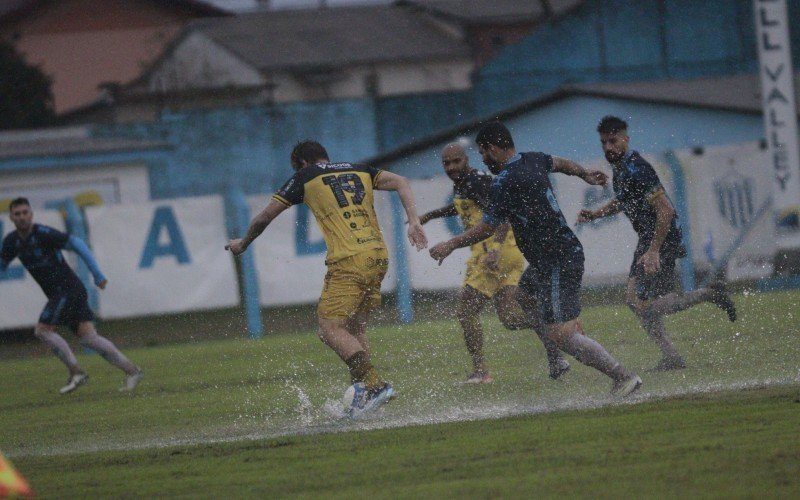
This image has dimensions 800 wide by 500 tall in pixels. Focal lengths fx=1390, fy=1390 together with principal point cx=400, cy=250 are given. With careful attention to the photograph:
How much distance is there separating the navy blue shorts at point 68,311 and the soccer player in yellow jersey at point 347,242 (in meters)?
4.90

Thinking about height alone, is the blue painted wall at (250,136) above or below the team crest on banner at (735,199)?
above

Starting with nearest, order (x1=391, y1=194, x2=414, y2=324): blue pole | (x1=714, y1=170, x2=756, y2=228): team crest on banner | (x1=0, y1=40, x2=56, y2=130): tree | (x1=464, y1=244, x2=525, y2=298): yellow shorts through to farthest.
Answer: (x1=464, y1=244, x2=525, y2=298): yellow shorts → (x1=391, y1=194, x2=414, y2=324): blue pole → (x1=714, y1=170, x2=756, y2=228): team crest on banner → (x1=0, y1=40, x2=56, y2=130): tree

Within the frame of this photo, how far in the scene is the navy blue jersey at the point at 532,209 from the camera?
380 inches

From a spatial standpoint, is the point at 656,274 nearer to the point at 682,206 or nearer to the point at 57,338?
the point at 57,338

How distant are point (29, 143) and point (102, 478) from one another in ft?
85.1

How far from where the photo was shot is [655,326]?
11.2 meters

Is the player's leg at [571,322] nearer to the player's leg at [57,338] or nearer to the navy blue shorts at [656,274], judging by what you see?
the navy blue shorts at [656,274]

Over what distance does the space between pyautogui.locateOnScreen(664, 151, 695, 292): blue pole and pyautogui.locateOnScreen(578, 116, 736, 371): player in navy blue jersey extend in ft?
28.4

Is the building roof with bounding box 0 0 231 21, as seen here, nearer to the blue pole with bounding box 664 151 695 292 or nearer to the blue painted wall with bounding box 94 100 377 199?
the blue painted wall with bounding box 94 100 377 199

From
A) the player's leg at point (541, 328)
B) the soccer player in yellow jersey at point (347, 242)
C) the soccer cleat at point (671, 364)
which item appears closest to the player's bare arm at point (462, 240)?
the soccer player in yellow jersey at point (347, 242)

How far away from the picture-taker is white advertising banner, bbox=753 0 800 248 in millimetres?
21062

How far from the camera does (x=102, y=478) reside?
26.9ft

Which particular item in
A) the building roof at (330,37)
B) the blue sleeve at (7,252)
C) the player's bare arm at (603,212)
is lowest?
the blue sleeve at (7,252)

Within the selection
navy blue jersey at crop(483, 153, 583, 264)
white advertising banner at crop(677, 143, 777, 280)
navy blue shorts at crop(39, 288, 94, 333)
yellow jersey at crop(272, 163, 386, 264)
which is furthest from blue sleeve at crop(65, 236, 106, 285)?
white advertising banner at crop(677, 143, 777, 280)
